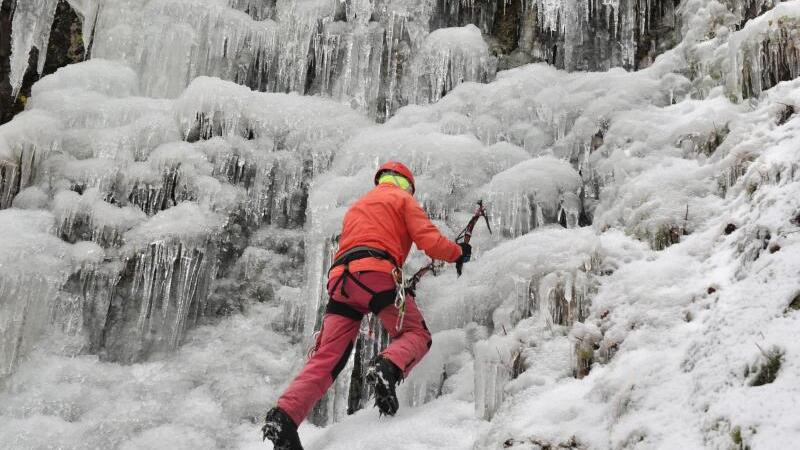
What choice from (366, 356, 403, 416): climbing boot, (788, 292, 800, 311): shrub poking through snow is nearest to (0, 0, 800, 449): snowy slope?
(788, 292, 800, 311): shrub poking through snow

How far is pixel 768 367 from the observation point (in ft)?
7.50

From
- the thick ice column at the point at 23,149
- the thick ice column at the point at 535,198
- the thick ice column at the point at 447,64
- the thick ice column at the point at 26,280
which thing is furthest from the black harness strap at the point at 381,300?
the thick ice column at the point at 23,149

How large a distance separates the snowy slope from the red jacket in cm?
63

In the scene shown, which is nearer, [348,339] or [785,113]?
[785,113]

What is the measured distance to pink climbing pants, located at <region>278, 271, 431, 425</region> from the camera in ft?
13.0

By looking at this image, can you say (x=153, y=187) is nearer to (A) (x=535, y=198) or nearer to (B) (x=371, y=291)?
(B) (x=371, y=291)

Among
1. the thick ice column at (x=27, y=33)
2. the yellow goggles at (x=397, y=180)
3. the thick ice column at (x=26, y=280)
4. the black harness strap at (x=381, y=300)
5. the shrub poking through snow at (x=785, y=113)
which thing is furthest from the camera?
the thick ice column at (x=27, y=33)

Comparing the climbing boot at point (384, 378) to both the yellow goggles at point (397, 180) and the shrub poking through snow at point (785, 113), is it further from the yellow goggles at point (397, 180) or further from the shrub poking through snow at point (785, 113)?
the shrub poking through snow at point (785, 113)

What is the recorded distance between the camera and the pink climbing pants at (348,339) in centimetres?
397

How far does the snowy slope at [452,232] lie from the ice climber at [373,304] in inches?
14.6

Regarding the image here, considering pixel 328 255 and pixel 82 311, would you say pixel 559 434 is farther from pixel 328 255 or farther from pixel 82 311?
pixel 82 311

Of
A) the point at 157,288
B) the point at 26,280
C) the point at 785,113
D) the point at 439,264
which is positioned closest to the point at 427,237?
Answer: the point at 439,264

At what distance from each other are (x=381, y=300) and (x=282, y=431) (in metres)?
0.96

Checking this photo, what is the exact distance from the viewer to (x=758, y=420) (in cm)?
214
